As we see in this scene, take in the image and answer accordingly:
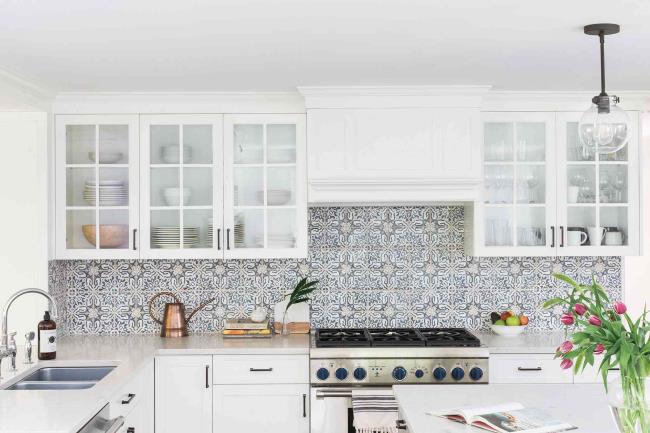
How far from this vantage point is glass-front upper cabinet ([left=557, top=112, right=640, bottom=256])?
14.6ft

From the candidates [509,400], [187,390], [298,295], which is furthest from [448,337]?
[187,390]

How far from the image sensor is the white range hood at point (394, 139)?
426 cm

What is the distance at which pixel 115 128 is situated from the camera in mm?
4465

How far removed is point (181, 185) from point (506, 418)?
2.54 metres

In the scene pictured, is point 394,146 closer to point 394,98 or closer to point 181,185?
point 394,98

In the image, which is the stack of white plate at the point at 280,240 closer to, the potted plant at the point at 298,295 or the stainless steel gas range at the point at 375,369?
the potted plant at the point at 298,295

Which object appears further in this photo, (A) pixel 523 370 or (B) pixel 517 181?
(B) pixel 517 181

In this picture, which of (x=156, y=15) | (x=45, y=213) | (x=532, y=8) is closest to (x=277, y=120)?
(x=45, y=213)

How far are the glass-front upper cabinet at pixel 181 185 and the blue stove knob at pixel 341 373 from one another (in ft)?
3.25

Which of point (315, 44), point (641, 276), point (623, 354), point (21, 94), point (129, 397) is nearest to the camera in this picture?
point (623, 354)

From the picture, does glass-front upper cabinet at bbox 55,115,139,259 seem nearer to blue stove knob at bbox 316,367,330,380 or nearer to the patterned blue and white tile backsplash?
the patterned blue and white tile backsplash

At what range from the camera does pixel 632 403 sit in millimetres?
2246

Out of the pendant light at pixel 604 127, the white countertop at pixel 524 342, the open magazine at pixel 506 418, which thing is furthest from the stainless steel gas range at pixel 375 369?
the pendant light at pixel 604 127

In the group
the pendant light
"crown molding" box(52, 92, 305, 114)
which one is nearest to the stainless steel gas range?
"crown molding" box(52, 92, 305, 114)
